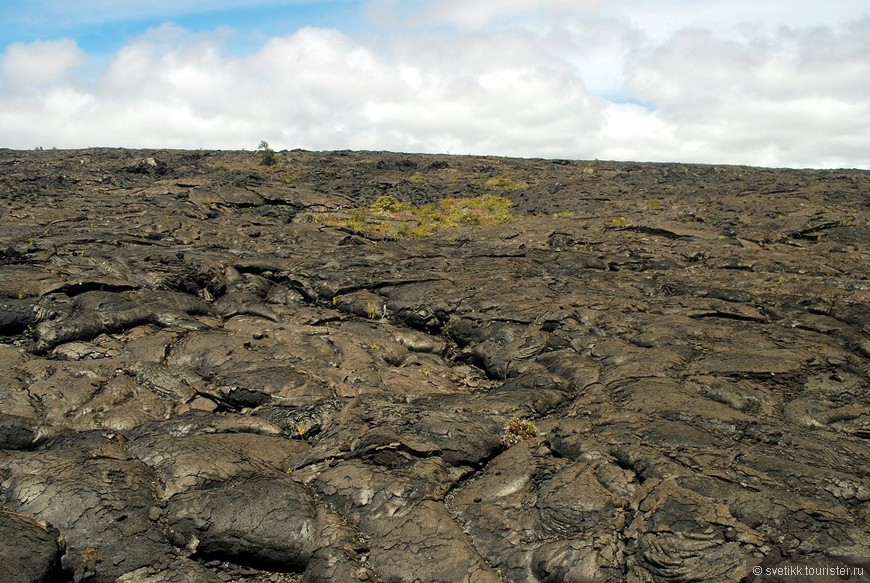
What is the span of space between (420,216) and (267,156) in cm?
1690

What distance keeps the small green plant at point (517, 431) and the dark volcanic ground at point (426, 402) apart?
0.49 feet

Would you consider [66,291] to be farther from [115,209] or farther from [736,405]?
[736,405]

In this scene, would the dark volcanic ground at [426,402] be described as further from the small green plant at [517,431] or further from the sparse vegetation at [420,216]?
the sparse vegetation at [420,216]

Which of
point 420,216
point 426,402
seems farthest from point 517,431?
point 420,216

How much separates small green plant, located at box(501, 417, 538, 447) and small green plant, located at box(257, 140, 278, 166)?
113 feet

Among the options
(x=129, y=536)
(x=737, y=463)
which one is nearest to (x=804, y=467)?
(x=737, y=463)

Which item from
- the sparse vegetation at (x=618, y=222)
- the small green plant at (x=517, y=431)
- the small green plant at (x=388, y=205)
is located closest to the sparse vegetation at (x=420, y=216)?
the small green plant at (x=388, y=205)

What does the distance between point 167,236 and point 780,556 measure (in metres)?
20.0

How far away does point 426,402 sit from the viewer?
11672 millimetres

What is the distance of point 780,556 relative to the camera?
6773 mm

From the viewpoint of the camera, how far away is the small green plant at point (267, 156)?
136 feet

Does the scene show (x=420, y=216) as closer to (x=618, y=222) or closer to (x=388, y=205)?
(x=388, y=205)

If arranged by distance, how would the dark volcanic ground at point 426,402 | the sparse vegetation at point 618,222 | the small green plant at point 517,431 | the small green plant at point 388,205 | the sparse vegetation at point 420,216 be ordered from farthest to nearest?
1. the small green plant at point 388,205
2. the sparse vegetation at point 420,216
3. the sparse vegetation at point 618,222
4. the small green plant at point 517,431
5. the dark volcanic ground at point 426,402

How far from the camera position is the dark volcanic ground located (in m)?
7.81
